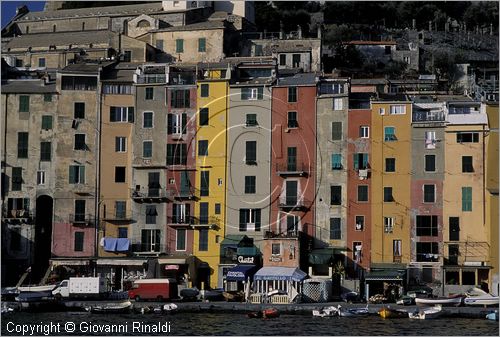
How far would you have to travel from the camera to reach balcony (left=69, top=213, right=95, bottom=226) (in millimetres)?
80375

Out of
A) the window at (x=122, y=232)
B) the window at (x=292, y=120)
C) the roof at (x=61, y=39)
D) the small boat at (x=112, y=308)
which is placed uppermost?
the roof at (x=61, y=39)

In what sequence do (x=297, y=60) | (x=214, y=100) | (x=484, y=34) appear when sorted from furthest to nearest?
1. (x=484, y=34)
2. (x=297, y=60)
3. (x=214, y=100)

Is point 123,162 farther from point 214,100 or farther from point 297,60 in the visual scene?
point 297,60

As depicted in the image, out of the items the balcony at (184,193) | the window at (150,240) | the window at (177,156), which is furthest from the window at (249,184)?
the window at (150,240)

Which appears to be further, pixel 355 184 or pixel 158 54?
pixel 158 54

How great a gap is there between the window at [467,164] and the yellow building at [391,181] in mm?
3485

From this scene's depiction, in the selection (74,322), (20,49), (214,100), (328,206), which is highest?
(20,49)

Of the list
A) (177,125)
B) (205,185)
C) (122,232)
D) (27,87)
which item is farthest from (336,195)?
(27,87)

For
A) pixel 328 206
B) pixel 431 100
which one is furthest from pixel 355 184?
pixel 431 100

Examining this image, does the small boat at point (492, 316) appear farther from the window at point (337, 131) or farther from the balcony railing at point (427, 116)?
the window at point (337, 131)

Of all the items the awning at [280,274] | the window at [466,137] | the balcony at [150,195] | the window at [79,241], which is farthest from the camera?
the window at [79,241]

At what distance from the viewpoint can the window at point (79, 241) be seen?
8031 cm

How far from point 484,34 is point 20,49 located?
57.2m

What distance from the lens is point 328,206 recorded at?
7769 centimetres
